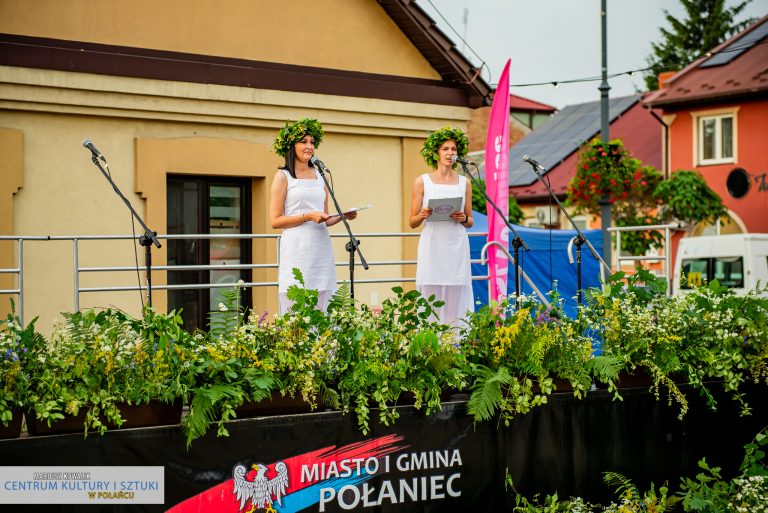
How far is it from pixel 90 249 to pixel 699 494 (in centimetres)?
591

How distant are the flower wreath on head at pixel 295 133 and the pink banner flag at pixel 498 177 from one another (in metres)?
2.99

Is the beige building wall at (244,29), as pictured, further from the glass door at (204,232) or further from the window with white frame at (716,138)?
the window with white frame at (716,138)

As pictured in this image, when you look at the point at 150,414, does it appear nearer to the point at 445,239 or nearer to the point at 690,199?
the point at 445,239

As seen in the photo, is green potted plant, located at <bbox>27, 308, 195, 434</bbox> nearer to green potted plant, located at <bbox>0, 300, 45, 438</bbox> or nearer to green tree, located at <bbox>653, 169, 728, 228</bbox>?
green potted plant, located at <bbox>0, 300, 45, 438</bbox>

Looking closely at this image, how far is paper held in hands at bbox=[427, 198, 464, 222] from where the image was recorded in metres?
7.43

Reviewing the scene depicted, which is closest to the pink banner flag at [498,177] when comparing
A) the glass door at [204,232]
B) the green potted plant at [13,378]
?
the glass door at [204,232]

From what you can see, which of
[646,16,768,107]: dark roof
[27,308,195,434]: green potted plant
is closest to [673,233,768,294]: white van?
[646,16,768,107]: dark roof

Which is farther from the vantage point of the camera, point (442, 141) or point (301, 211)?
point (442, 141)

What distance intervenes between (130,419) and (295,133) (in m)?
2.96

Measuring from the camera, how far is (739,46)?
3322 cm

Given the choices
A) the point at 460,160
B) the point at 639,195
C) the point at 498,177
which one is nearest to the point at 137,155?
the point at 498,177

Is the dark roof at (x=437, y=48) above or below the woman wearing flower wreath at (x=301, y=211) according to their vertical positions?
above

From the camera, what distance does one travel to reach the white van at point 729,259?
18172mm

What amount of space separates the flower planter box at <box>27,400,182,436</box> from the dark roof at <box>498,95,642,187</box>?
118 ft
